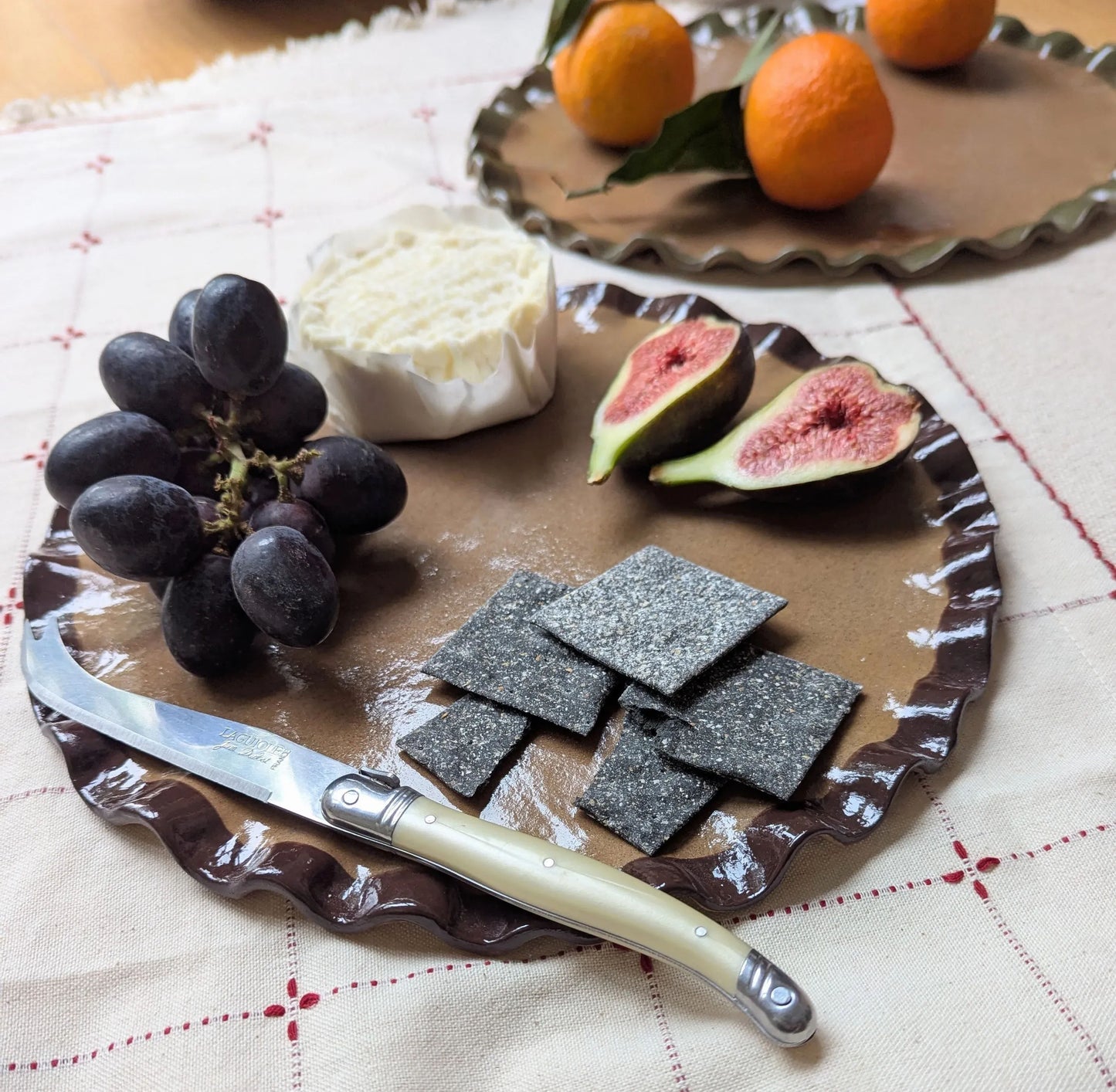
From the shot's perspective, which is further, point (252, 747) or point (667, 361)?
point (667, 361)

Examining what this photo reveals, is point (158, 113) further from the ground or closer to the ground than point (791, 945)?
further from the ground

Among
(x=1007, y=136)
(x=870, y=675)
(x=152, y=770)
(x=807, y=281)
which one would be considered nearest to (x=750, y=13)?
(x=1007, y=136)

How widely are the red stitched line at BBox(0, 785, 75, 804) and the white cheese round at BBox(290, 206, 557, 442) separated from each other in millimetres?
543

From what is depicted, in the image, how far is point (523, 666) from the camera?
0.93 meters

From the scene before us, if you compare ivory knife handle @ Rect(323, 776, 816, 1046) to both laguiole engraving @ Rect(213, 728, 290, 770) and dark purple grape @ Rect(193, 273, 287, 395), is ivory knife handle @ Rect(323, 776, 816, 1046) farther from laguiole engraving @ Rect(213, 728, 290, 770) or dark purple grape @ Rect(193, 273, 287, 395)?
dark purple grape @ Rect(193, 273, 287, 395)

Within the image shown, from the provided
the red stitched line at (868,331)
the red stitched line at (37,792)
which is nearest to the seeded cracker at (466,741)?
the red stitched line at (37,792)

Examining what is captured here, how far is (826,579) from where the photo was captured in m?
1.03

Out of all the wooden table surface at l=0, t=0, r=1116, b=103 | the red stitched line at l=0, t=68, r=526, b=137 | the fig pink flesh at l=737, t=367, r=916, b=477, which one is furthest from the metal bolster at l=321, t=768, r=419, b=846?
the wooden table surface at l=0, t=0, r=1116, b=103

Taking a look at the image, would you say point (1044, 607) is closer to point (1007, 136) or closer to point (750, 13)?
point (1007, 136)

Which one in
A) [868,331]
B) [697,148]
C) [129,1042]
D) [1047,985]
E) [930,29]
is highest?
[930,29]

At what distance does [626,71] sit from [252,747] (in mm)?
1304

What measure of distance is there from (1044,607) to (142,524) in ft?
2.95

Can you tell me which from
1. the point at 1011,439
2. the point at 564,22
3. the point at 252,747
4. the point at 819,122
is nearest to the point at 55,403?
the point at 252,747

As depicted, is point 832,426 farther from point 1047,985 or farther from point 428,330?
point 1047,985
